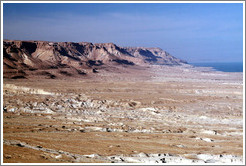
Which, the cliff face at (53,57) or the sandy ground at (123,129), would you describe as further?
the cliff face at (53,57)

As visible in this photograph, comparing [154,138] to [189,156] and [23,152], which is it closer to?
[189,156]

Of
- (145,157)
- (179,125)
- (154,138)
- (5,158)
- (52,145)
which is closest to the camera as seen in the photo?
(5,158)

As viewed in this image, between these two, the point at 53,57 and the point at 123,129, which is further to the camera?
the point at 53,57

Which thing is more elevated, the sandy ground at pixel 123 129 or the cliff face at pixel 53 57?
the cliff face at pixel 53 57

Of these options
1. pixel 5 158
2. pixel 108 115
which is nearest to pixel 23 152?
pixel 5 158

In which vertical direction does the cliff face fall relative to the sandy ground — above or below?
above

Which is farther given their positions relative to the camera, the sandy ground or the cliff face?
the cliff face

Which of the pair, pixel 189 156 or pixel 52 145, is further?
pixel 52 145

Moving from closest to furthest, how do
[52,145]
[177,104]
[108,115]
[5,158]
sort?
[5,158] → [52,145] → [108,115] → [177,104]
